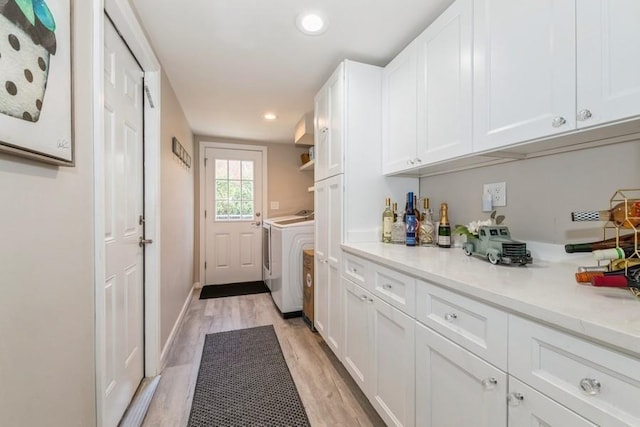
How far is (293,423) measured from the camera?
141 centimetres

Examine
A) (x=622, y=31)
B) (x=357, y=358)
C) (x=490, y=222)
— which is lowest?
(x=357, y=358)

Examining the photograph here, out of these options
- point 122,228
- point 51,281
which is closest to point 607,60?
point 51,281

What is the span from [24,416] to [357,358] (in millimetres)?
1362

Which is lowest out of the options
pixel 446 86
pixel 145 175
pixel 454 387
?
pixel 454 387

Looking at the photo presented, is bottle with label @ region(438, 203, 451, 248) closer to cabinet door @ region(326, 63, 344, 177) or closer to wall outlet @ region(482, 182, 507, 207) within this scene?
wall outlet @ region(482, 182, 507, 207)

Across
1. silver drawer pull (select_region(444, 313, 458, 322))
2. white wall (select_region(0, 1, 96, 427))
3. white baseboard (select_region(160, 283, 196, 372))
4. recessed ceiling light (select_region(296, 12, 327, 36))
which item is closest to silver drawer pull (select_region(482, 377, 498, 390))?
silver drawer pull (select_region(444, 313, 458, 322))

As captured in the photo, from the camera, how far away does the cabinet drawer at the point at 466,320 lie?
0.75 meters

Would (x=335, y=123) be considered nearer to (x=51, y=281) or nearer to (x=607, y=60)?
(x=607, y=60)

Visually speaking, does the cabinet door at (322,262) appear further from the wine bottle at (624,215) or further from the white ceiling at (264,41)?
→ the wine bottle at (624,215)

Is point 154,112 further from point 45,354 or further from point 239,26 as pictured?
point 45,354

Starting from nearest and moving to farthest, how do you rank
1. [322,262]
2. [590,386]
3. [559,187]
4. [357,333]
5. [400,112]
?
[590,386] < [559,187] < [357,333] < [400,112] < [322,262]

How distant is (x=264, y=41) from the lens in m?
1.63

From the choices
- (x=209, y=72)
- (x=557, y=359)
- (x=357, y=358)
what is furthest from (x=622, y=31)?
(x=209, y=72)

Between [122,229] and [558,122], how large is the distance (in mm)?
2016
